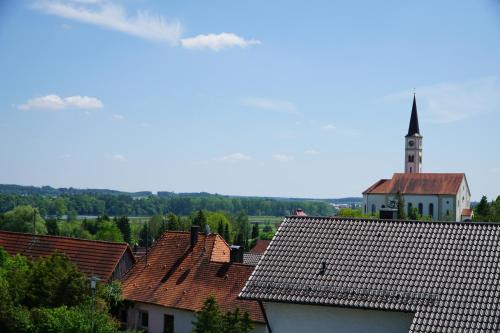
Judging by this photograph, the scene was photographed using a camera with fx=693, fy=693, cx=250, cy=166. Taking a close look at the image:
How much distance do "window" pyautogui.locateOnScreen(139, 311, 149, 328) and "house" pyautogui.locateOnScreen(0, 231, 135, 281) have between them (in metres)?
2.61

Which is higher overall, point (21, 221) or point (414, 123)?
point (414, 123)

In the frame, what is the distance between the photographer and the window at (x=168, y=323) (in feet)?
86.9

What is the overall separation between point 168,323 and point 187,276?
2104 millimetres

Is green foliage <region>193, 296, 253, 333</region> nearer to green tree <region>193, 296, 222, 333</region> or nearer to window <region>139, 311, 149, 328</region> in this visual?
green tree <region>193, 296, 222, 333</region>

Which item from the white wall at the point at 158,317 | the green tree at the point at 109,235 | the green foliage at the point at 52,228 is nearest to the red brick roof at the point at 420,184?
the green tree at the point at 109,235

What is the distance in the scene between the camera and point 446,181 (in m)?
113

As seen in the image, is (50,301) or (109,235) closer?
(50,301)

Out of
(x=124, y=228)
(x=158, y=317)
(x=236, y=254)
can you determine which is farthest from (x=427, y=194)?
(x=158, y=317)

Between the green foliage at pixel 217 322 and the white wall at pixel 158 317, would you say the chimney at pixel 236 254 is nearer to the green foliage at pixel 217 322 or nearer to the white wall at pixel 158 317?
the white wall at pixel 158 317

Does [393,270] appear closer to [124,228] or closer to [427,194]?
[427,194]

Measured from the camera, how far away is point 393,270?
17.1 meters

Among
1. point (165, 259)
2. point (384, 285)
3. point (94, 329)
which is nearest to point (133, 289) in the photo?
point (165, 259)

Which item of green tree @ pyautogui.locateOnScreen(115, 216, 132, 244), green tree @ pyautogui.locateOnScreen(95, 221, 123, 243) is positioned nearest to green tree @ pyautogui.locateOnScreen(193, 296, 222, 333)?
green tree @ pyautogui.locateOnScreen(95, 221, 123, 243)

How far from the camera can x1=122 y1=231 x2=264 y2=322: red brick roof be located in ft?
85.5
